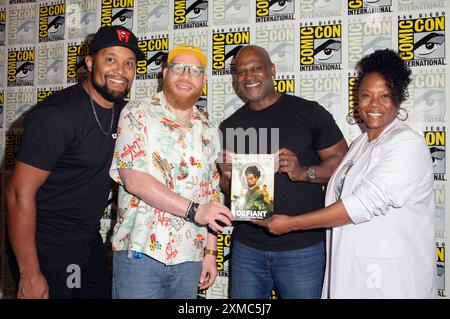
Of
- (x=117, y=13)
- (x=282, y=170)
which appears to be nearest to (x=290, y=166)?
(x=282, y=170)

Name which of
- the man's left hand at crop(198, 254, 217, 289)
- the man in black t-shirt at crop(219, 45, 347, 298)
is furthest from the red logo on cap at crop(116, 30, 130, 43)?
the man's left hand at crop(198, 254, 217, 289)

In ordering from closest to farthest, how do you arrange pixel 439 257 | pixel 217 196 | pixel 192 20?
1. pixel 217 196
2. pixel 439 257
3. pixel 192 20

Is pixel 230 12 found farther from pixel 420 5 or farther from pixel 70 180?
pixel 70 180

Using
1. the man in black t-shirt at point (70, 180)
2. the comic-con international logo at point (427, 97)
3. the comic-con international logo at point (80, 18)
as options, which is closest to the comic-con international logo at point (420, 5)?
the comic-con international logo at point (427, 97)

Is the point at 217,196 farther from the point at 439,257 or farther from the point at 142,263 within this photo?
the point at 439,257

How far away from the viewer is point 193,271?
6.57 feet

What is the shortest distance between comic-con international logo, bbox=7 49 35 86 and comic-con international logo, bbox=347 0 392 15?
2.88 metres

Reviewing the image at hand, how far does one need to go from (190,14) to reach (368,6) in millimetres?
1384

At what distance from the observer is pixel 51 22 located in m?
3.59

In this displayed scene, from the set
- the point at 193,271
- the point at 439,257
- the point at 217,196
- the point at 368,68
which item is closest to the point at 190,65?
the point at 217,196

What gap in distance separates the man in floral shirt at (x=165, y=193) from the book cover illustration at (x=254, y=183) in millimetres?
166

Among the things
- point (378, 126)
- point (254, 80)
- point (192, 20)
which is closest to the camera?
point (378, 126)

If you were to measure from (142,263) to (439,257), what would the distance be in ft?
6.76
